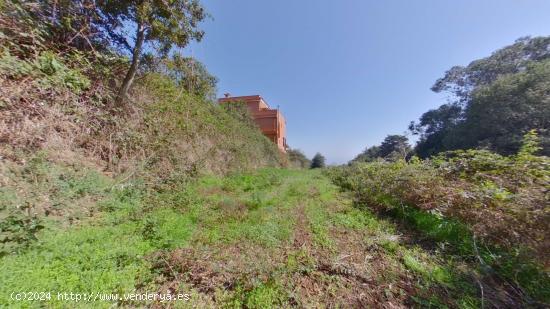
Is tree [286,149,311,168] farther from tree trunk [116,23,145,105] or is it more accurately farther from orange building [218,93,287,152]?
tree trunk [116,23,145,105]

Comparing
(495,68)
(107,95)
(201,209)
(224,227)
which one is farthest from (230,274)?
(495,68)

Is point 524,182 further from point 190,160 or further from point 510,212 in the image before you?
point 190,160

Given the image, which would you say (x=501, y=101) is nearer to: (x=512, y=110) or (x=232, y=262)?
(x=512, y=110)

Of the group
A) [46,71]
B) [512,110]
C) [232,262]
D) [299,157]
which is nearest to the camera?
[232,262]

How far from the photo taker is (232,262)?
2.63m

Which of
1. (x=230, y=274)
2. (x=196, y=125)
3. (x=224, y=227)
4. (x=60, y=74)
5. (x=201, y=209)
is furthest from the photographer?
(x=196, y=125)

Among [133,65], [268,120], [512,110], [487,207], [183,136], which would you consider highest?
[268,120]

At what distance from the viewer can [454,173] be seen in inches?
171

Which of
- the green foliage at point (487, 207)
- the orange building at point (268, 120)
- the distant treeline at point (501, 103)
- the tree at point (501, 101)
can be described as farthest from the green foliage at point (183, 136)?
the tree at point (501, 101)

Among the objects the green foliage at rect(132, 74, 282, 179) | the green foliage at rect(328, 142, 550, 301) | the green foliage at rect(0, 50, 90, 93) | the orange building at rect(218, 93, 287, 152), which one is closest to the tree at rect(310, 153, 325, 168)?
the orange building at rect(218, 93, 287, 152)

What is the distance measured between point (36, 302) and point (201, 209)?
2562mm

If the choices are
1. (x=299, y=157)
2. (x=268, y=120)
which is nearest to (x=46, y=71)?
(x=268, y=120)

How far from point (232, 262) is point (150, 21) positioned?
5880 mm

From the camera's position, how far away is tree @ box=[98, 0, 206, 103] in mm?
4719
